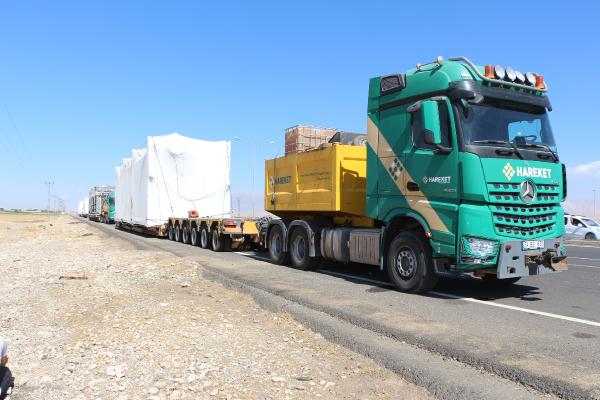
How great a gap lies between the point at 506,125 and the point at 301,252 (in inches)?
226

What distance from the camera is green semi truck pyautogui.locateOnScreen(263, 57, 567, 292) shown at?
24.3 feet

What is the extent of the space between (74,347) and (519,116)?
7.07 m

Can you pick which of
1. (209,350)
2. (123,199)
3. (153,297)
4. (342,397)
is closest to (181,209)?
(123,199)

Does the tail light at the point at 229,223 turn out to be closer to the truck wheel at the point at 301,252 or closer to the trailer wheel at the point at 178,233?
the truck wheel at the point at 301,252

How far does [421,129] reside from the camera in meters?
7.97

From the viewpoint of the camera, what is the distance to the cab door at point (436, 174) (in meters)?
7.59

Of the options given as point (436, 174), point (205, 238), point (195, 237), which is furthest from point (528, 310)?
point (195, 237)

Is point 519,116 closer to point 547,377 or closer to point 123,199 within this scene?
point 547,377

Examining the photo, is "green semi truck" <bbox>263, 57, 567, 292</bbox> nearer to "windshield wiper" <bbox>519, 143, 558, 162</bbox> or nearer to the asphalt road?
"windshield wiper" <bbox>519, 143, 558, 162</bbox>

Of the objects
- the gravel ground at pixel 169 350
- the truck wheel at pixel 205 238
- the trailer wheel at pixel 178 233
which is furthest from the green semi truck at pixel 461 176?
the trailer wheel at pixel 178 233

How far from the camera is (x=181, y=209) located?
871 inches

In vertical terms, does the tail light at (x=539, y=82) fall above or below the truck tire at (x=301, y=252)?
above

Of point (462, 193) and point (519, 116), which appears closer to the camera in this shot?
point (462, 193)

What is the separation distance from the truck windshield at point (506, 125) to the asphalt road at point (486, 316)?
2.47 m
